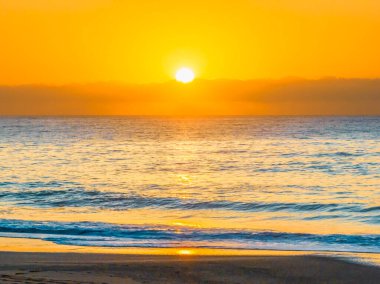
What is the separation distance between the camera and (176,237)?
20.5 metres

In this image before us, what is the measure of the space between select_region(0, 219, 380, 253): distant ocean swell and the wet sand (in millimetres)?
2972

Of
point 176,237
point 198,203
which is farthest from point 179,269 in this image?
point 198,203

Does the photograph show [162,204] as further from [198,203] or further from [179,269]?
[179,269]

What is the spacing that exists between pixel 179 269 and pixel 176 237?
653 centimetres

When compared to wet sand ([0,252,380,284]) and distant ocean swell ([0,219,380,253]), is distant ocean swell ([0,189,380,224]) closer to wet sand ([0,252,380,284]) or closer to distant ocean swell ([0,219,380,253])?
distant ocean swell ([0,219,380,253])

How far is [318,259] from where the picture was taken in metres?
15.3

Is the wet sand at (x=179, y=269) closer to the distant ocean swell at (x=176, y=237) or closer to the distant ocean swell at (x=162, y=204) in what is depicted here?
the distant ocean swell at (x=176, y=237)

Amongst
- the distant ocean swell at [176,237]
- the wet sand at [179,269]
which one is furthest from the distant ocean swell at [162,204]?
the wet sand at [179,269]

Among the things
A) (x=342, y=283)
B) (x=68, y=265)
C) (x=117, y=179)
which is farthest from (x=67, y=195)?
(x=342, y=283)

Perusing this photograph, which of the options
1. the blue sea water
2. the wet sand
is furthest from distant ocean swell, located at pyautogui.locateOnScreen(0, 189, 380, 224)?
the wet sand

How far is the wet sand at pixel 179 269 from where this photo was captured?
1300 cm

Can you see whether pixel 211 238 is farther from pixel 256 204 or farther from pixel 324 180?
pixel 324 180

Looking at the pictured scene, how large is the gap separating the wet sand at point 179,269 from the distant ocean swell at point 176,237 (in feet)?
9.75

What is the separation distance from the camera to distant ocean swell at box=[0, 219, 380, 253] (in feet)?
61.5
